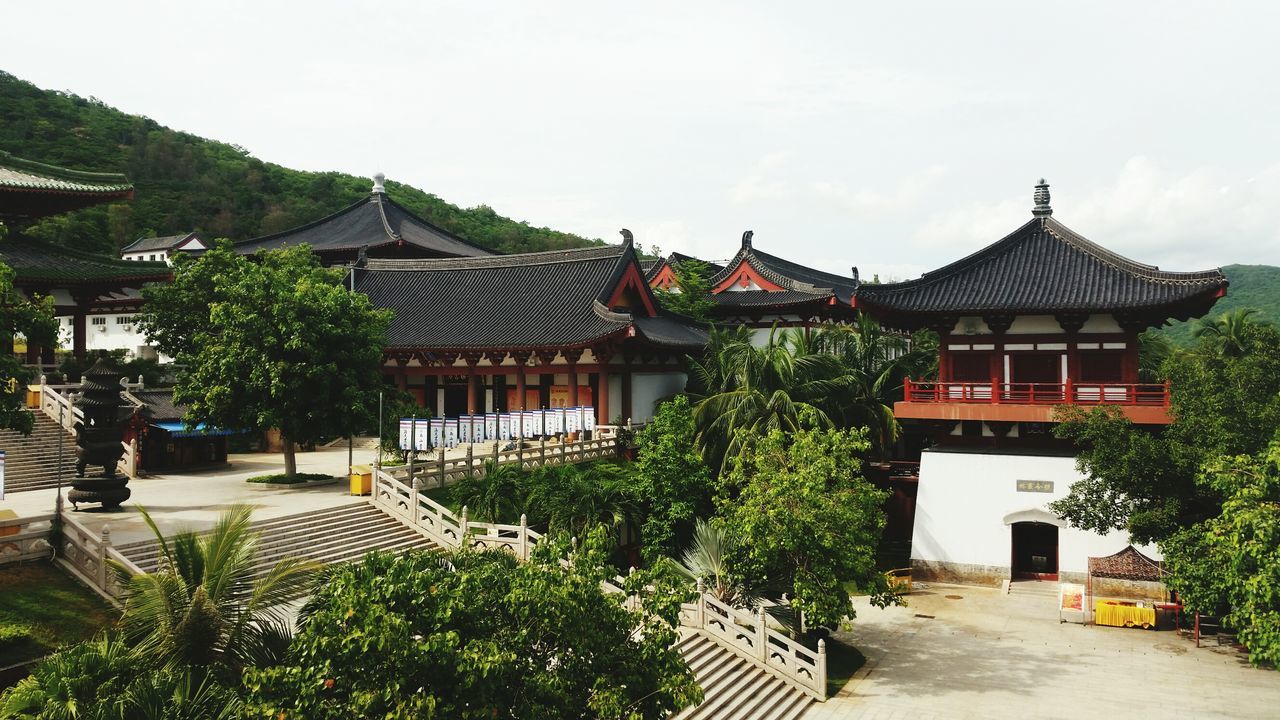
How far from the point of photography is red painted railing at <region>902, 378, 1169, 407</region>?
26.1 m

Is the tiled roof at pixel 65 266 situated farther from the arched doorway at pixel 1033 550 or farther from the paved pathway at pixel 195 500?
the arched doorway at pixel 1033 550

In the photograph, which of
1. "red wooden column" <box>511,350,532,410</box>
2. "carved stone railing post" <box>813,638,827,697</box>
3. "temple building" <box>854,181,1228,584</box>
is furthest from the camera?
"red wooden column" <box>511,350,532,410</box>

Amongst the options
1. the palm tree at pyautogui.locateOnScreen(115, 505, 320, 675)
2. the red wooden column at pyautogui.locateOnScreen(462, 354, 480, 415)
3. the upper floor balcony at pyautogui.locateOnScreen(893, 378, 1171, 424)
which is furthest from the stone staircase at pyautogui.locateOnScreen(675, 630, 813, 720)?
the red wooden column at pyautogui.locateOnScreen(462, 354, 480, 415)

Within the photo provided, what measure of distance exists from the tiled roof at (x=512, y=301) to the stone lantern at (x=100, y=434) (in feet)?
47.9

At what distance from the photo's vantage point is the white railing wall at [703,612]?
19547mm

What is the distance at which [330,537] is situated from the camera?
2103 cm

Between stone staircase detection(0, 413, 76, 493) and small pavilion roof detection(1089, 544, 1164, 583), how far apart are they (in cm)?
2843

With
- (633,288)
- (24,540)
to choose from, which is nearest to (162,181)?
(633,288)

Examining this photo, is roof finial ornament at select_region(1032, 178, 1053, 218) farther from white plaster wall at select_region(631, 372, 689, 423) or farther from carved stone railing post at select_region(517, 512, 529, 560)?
carved stone railing post at select_region(517, 512, 529, 560)

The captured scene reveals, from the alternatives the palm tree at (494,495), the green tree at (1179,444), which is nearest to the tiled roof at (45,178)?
the palm tree at (494,495)

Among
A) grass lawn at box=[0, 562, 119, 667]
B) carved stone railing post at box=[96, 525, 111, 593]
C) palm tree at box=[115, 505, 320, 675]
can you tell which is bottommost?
grass lawn at box=[0, 562, 119, 667]

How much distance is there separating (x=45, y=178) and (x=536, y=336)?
16.5m

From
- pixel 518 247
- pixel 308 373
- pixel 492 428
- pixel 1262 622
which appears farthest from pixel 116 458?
pixel 518 247

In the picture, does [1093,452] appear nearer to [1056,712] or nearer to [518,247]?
[1056,712]
